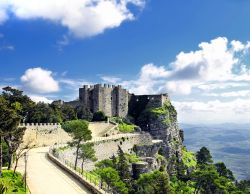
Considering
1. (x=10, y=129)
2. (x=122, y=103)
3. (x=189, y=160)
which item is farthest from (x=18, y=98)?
(x=189, y=160)

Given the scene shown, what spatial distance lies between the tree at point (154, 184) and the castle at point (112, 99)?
44.8m

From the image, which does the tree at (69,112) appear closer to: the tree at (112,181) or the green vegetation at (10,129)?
the tree at (112,181)

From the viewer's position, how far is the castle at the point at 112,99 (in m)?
109

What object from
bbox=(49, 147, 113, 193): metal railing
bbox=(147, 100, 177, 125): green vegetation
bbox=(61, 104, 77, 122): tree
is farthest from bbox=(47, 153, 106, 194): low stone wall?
bbox=(147, 100, 177, 125): green vegetation

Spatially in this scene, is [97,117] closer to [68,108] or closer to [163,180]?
[68,108]

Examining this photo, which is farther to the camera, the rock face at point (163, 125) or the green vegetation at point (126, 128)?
the rock face at point (163, 125)

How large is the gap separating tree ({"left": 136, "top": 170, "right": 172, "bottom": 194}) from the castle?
44.8m

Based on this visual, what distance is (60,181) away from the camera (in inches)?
1561

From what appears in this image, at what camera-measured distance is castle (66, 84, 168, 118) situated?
4289 inches

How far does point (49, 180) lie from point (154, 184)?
2830 centimetres

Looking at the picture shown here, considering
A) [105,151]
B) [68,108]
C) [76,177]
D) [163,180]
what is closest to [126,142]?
[105,151]

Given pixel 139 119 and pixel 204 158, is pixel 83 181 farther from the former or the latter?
pixel 204 158

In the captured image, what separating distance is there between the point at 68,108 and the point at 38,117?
15366 mm

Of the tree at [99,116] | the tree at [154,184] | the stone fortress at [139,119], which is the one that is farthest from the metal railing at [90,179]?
the tree at [99,116]
